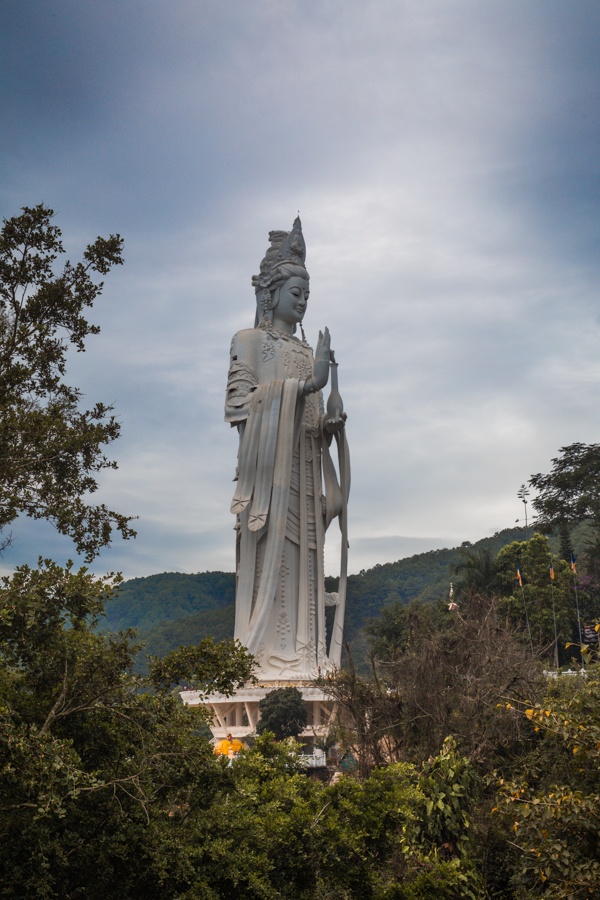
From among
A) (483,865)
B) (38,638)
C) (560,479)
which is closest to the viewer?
(38,638)

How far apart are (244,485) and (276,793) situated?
1225 cm

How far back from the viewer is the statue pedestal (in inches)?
702

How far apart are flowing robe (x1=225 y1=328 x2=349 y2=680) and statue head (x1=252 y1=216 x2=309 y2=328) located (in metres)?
0.65

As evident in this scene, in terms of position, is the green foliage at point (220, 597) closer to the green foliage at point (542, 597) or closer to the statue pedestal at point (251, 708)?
the green foliage at point (542, 597)

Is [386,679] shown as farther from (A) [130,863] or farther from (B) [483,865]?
(A) [130,863]

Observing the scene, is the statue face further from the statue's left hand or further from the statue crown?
the statue's left hand

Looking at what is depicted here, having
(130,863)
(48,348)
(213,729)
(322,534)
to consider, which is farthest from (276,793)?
(322,534)

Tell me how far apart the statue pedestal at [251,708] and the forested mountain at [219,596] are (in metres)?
23.5

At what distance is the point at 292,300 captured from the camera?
21031mm

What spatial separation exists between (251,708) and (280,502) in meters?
3.84

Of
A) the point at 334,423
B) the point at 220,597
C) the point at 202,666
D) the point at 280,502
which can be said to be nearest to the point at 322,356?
the point at 334,423

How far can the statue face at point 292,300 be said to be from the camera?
68.9 ft

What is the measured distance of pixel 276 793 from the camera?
26.2 ft

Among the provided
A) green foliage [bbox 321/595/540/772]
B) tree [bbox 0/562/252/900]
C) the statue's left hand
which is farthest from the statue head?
tree [bbox 0/562/252/900]
